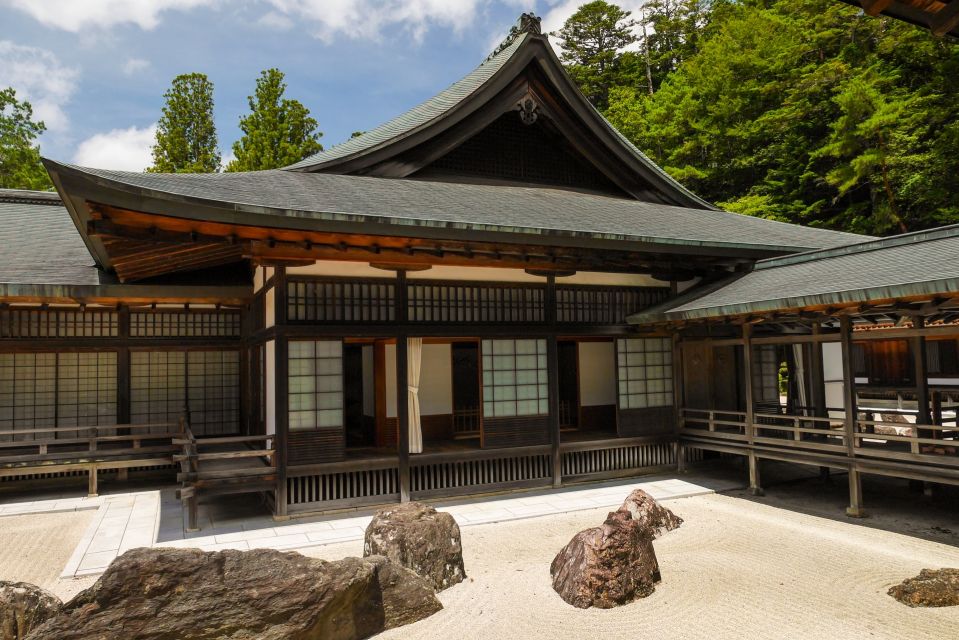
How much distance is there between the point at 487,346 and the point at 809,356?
21.1 ft

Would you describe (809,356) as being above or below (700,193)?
below

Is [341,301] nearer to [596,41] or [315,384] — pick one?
[315,384]

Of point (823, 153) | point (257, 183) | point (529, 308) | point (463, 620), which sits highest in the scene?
point (823, 153)

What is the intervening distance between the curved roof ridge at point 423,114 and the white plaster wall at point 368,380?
3.98 meters

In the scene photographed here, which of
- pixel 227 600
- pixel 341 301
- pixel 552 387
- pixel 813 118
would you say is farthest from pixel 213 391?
pixel 813 118

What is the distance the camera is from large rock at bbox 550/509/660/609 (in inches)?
216

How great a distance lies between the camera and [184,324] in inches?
481

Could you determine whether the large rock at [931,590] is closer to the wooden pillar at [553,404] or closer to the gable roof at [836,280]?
the gable roof at [836,280]

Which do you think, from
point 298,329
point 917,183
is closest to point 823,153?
point 917,183

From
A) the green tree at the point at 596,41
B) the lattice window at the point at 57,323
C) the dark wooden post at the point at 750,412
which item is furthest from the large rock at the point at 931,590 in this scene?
the green tree at the point at 596,41

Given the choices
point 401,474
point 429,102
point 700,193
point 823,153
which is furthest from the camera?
point 700,193

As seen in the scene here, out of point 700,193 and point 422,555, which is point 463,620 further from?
point 700,193

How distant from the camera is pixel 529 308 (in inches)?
405

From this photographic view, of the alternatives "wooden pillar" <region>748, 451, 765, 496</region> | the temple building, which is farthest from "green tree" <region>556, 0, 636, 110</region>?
"wooden pillar" <region>748, 451, 765, 496</region>
